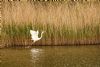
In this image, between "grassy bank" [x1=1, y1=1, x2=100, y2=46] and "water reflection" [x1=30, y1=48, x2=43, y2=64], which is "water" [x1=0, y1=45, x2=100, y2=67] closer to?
"water reflection" [x1=30, y1=48, x2=43, y2=64]

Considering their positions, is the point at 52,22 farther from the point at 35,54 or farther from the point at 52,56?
the point at 52,56

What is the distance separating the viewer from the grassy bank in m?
13.8

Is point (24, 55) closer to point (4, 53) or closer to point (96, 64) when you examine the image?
point (4, 53)

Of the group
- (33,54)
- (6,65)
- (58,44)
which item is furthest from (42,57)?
(58,44)

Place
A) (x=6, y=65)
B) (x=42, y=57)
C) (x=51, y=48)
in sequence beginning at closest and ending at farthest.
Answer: (x=6, y=65), (x=42, y=57), (x=51, y=48)

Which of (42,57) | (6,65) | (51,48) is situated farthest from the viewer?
(51,48)

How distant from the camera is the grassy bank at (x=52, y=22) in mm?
13797

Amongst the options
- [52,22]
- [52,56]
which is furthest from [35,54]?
[52,22]

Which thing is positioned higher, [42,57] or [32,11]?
[32,11]

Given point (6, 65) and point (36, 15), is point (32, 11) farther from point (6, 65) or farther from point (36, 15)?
→ point (6, 65)

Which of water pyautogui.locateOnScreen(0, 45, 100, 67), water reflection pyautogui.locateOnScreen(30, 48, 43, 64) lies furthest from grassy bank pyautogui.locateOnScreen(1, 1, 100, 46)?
water reflection pyautogui.locateOnScreen(30, 48, 43, 64)

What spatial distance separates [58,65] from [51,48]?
2828 millimetres

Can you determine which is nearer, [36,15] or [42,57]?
[42,57]

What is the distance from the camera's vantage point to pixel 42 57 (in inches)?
463
